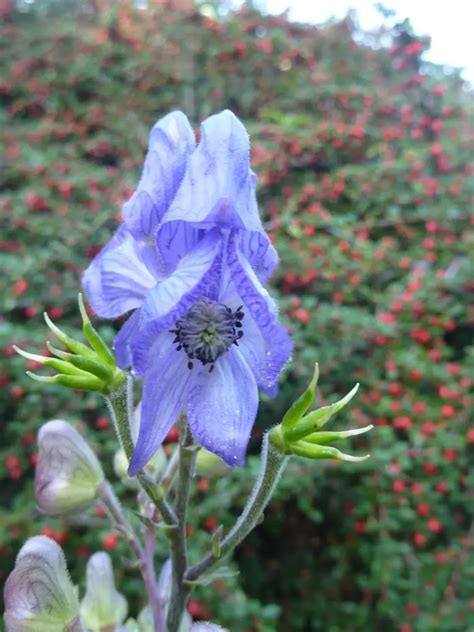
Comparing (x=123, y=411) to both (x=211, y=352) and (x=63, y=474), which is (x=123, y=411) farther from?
(x=63, y=474)

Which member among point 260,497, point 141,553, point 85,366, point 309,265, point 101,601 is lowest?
point 309,265

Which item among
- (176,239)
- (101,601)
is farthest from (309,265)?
(176,239)

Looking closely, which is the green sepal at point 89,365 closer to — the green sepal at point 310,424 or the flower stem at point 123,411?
the flower stem at point 123,411

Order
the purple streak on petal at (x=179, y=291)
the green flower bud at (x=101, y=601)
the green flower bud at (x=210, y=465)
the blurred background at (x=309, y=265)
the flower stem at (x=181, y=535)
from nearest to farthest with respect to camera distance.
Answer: the purple streak on petal at (x=179, y=291) < the flower stem at (x=181, y=535) < the green flower bud at (x=210, y=465) < the green flower bud at (x=101, y=601) < the blurred background at (x=309, y=265)

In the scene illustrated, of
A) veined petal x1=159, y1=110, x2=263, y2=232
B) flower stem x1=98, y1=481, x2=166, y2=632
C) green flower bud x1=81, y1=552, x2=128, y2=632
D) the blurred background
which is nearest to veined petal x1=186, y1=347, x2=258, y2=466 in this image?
veined petal x1=159, y1=110, x2=263, y2=232

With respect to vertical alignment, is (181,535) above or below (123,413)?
below

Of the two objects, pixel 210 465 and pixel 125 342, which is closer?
pixel 125 342

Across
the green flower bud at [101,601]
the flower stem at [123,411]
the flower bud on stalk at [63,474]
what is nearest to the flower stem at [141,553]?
the flower bud on stalk at [63,474]
